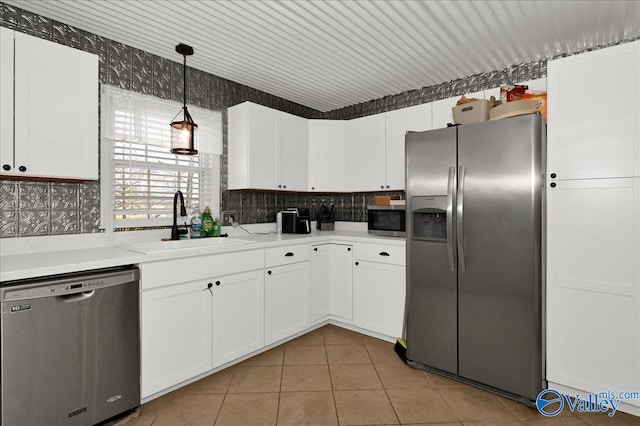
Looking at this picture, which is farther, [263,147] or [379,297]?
[263,147]

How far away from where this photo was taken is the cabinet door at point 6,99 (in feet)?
5.98

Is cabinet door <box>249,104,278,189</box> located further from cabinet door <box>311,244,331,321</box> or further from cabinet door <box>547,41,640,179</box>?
cabinet door <box>547,41,640,179</box>

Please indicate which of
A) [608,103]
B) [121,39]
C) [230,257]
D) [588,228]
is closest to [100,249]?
[230,257]

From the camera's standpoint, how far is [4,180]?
2088 millimetres

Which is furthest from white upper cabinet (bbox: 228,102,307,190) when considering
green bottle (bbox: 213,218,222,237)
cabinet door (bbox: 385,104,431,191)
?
cabinet door (bbox: 385,104,431,191)

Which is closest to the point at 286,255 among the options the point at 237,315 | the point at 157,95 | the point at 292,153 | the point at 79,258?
the point at 237,315

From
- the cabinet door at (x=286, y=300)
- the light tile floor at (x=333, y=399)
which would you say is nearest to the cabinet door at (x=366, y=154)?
the cabinet door at (x=286, y=300)

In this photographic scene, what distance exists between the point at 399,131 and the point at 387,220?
90 centimetres

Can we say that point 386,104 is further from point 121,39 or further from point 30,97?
point 30,97

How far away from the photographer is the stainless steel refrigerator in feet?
6.88

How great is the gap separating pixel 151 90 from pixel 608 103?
10.5 feet

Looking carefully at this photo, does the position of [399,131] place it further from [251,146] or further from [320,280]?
[320,280]

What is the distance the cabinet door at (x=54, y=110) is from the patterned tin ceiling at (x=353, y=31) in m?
0.41

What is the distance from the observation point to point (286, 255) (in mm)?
2988
